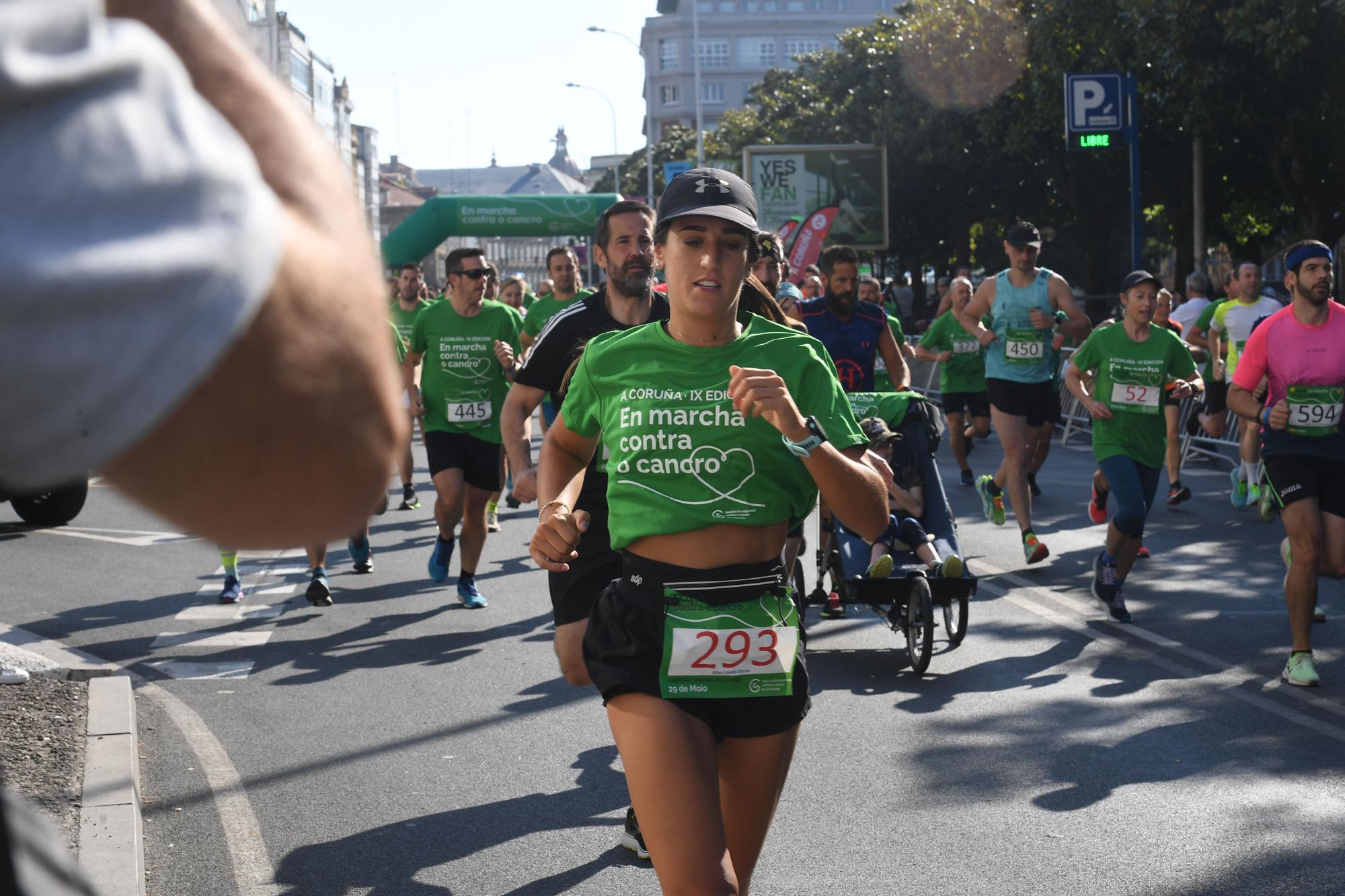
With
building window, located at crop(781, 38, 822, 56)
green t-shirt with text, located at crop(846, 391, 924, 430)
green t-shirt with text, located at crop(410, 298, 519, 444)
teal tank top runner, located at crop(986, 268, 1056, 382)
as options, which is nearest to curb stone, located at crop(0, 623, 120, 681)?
green t-shirt with text, located at crop(410, 298, 519, 444)

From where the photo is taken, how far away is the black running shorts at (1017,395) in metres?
12.2

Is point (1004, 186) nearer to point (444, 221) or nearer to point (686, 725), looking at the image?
point (444, 221)

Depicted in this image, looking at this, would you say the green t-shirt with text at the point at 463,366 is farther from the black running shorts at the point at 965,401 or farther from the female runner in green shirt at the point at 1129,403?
the black running shorts at the point at 965,401

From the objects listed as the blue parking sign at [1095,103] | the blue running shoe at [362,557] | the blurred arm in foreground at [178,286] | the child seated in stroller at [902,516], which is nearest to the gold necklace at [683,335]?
the blurred arm in foreground at [178,286]

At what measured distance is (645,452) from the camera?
3.76 metres

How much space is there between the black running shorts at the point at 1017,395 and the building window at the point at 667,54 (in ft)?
442

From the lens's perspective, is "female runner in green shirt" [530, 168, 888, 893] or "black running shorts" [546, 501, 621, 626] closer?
"female runner in green shirt" [530, 168, 888, 893]

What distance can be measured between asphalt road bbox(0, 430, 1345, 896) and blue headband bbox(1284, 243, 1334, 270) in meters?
1.98

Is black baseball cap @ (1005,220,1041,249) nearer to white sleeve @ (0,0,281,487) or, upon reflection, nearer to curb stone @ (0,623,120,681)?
curb stone @ (0,623,120,681)

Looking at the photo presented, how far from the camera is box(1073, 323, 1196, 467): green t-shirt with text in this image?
31.8 ft

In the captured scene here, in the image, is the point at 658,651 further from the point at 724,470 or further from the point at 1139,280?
the point at 1139,280

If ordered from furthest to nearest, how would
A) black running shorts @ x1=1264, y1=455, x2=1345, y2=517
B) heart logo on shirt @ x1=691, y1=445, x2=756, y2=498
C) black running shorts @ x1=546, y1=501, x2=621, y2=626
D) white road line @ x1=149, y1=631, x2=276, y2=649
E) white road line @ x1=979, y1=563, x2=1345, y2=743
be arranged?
white road line @ x1=149, y1=631, x2=276, y2=649
black running shorts @ x1=1264, y1=455, x2=1345, y2=517
white road line @ x1=979, y1=563, x2=1345, y2=743
black running shorts @ x1=546, y1=501, x2=621, y2=626
heart logo on shirt @ x1=691, y1=445, x2=756, y2=498

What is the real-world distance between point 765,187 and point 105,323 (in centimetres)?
3820

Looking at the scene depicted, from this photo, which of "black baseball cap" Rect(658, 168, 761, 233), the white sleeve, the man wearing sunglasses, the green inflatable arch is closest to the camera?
the white sleeve
